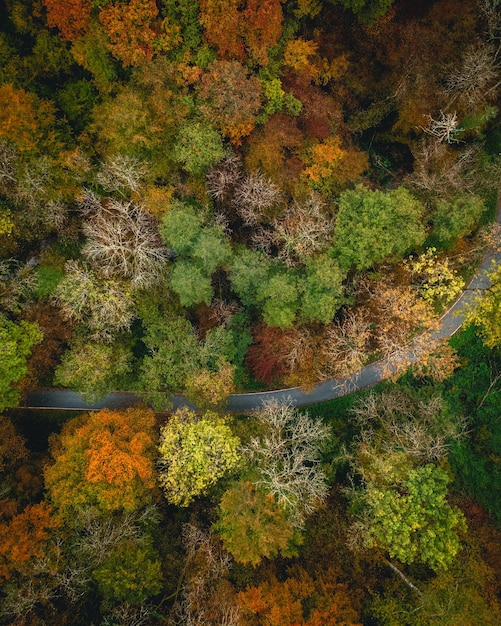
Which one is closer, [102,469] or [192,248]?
[102,469]

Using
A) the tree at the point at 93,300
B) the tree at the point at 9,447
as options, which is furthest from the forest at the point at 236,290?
the tree at the point at 93,300

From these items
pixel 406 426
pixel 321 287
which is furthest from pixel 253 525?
pixel 321 287

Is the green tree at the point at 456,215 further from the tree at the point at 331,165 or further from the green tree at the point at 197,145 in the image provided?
the green tree at the point at 197,145

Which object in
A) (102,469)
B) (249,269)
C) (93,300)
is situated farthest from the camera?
(93,300)

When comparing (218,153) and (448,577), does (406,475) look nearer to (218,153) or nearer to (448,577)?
(448,577)

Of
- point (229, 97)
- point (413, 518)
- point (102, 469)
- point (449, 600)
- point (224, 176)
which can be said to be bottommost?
point (102, 469)

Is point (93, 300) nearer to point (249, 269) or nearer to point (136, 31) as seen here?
point (249, 269)

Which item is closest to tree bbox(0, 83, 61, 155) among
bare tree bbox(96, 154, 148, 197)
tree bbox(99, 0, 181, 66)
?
bare tree bbox(96, 154, 148, 197)
